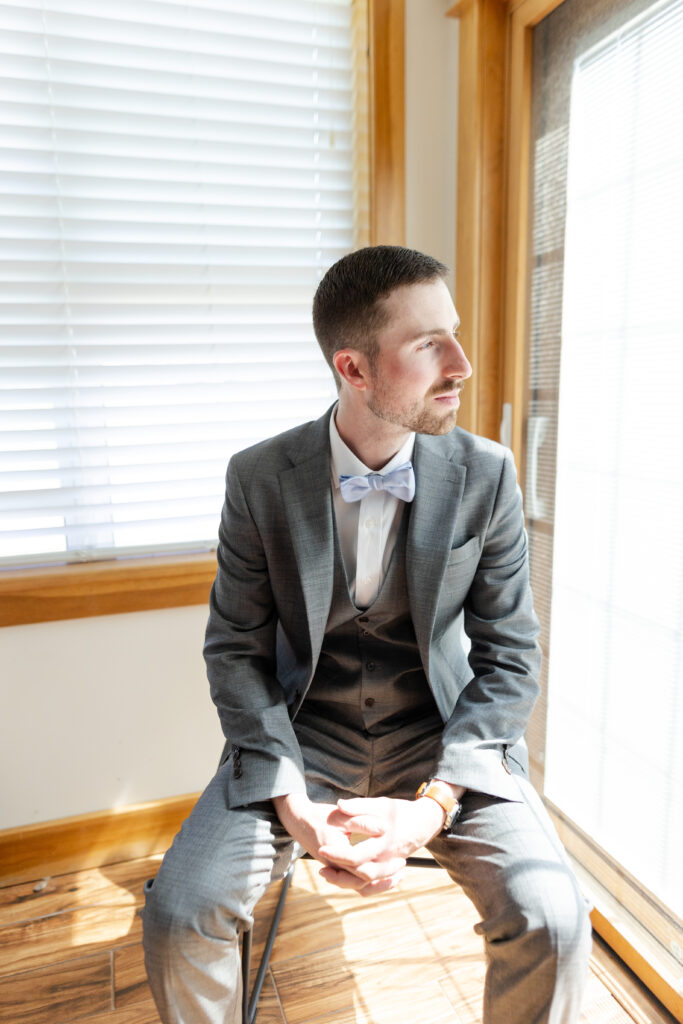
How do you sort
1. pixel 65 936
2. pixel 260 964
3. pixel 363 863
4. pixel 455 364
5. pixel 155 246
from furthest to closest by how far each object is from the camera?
pixel 155 246 → pixel 65 936 → pixel 260 964 → pixel 455 364 → pixel 363 863

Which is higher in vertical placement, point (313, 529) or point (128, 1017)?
point (313, 529)

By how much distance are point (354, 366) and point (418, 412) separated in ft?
0.52

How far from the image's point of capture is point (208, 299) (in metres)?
1.82

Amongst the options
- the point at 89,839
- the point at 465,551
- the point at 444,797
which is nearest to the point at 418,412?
the point at 465,551

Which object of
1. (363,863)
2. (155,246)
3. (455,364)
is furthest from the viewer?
(155,246)

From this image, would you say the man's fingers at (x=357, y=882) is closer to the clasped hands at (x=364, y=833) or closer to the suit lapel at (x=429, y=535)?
the clasped hands at (x=364, y=833)

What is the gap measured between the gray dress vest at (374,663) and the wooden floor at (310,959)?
1.89 ft

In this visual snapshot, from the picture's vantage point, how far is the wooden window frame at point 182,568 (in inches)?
67.7

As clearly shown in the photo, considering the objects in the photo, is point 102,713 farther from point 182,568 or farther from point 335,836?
point 335,836

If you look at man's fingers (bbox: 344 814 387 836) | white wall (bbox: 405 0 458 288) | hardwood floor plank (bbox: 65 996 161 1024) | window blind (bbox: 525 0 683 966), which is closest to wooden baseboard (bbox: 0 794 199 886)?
hardwood floor plank (bbox: 65 996 161 1024)

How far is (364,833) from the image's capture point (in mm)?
1117

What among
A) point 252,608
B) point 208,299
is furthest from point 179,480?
point 252,608

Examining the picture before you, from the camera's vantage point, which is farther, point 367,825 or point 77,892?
point 77,892

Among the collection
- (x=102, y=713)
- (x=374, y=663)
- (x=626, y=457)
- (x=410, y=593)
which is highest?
(x=626, y=457)
